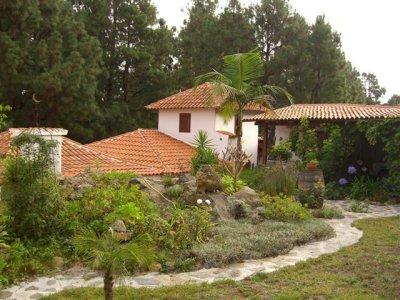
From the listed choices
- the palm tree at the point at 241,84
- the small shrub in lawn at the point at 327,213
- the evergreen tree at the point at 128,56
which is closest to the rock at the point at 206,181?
the palm tree at the point at 241,84

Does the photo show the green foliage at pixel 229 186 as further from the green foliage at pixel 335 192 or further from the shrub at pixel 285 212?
the green foliage at pixel 335 192

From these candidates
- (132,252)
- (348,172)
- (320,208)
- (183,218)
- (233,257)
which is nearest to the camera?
(132,252)

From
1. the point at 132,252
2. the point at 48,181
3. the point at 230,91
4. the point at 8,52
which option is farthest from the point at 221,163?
the point at 8,52

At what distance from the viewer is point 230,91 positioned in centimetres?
1309

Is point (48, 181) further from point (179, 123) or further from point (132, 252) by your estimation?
point (179, 123)

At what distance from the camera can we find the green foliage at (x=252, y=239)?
7648 mm

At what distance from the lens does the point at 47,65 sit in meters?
22.4

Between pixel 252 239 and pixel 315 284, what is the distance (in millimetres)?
2105

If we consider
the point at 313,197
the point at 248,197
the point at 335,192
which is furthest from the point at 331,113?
the point at 248,197

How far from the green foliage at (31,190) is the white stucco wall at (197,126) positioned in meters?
13.8

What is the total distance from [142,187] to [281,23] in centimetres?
2372

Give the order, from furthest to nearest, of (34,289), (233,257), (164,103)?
(164,103) → (233,257) → (34,289)

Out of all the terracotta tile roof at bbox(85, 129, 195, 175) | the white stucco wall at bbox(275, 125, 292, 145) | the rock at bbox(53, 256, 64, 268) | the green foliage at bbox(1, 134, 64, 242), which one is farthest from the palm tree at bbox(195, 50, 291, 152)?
the white stucco wall at bbox(275, 125, 292, 145)

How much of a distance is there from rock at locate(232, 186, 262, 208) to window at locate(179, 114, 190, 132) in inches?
415
